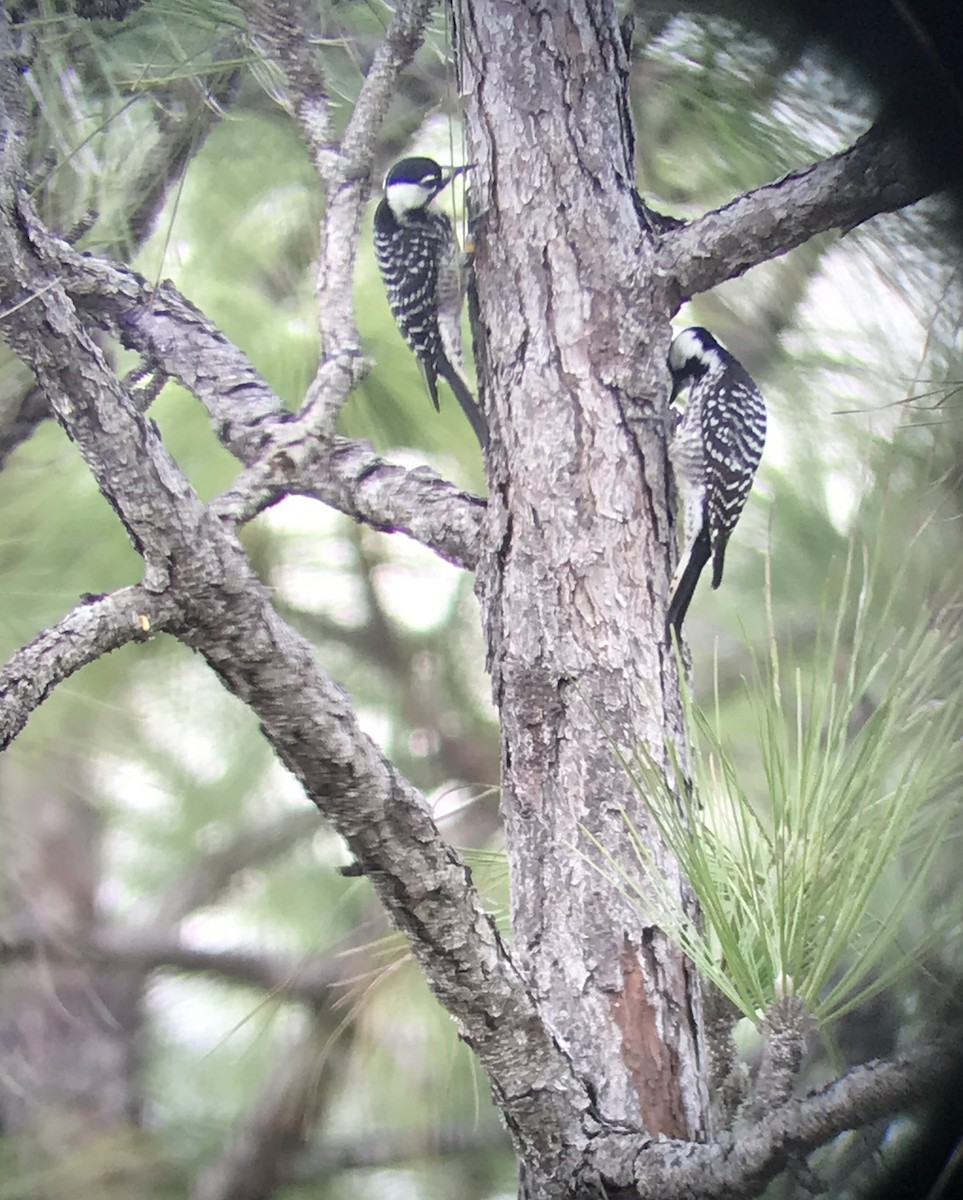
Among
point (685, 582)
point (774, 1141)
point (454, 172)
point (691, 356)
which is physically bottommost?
point (774, 1141)

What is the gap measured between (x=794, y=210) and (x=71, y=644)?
370 millimetres

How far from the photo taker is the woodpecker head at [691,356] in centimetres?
50

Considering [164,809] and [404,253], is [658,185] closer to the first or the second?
[404,253]

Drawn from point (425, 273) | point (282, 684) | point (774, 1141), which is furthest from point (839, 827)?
point (425, 273)

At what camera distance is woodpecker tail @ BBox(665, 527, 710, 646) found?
1.66ft

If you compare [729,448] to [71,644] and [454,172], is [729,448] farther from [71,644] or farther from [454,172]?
[71,644]

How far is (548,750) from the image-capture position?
50 cm

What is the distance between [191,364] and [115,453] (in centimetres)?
16

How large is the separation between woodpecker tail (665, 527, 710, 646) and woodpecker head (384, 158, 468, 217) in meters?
0.23

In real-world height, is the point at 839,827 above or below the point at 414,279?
below

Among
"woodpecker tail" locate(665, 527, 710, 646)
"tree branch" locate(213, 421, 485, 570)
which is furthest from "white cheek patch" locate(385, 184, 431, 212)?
"woodpecker tail" locate(665, 527, 710, 646)

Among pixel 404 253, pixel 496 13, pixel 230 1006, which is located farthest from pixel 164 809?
pixel 496 13

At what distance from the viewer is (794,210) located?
0.47 meters

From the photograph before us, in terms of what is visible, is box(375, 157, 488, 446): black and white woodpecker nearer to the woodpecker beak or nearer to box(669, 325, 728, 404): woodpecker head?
the woodpecker beak
